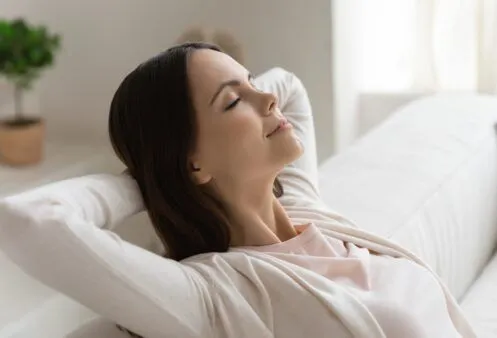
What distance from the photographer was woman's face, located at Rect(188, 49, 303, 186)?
3.41 feet

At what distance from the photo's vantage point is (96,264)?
86cm

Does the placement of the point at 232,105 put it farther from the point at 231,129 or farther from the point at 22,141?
the point at 22,141

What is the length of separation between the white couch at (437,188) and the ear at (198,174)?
46 cm

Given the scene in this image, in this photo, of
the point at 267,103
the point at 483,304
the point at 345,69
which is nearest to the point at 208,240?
the point at 267,103

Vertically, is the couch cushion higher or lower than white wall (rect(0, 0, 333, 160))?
lower

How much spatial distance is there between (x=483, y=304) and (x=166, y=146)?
0.73 metres

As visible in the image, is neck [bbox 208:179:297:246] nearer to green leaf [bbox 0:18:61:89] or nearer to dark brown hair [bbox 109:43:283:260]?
dark brown hair [bbox 109:43:283:260]

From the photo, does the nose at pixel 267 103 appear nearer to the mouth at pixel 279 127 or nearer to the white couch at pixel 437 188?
the mouth at pixel 279 127

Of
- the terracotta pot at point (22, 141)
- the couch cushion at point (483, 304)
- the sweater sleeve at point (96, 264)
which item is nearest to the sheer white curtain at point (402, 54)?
the couch cushion at point (483, 304)

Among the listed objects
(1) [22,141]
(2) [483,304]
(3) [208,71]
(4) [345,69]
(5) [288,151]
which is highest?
(3) [208,71]

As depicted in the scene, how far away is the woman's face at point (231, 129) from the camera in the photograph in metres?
1.04

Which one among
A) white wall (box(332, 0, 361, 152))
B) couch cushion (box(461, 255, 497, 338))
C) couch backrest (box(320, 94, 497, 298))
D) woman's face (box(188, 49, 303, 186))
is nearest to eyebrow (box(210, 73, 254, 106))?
woman's face (box(188, 49, 303, 186))

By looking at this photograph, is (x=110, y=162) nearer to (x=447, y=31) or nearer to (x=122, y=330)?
(x=447, y=31)

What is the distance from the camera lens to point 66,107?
2.61 meters
